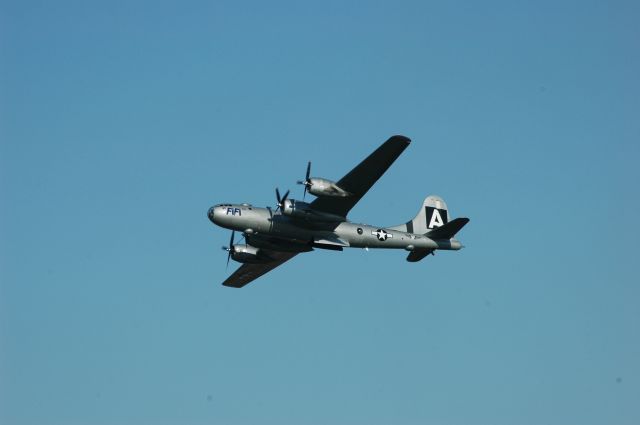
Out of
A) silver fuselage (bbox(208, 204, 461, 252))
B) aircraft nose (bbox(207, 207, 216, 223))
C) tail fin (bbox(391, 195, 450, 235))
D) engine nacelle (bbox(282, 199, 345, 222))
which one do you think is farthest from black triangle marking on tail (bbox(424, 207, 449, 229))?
aircraft nose (bbox(207, 207, 216, 223))

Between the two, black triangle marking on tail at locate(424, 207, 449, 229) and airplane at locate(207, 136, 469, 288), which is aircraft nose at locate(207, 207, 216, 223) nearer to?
airplane at locate(207, 136, 469, 288)

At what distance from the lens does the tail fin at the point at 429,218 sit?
2525 inches

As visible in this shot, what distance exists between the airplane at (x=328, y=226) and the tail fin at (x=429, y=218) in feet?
0.26

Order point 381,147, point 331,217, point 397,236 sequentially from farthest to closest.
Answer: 1. point 397,236
2. point 331,217
3. point 381,147

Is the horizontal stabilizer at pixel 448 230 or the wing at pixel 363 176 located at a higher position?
the wing at pixel 363 176

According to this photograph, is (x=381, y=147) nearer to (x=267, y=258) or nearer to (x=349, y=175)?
(x=349, y=175)

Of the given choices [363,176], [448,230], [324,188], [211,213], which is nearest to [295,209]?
[324,188]

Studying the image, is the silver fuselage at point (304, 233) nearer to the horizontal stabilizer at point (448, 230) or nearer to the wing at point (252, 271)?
the horizontal stabilizer at point (448, 230)

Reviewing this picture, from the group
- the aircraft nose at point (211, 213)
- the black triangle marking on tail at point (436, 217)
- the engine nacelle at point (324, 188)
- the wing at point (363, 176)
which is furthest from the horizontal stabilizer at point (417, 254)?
the aircraft nose at point (211, 213)

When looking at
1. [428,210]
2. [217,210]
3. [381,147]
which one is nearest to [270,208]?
[217,210]

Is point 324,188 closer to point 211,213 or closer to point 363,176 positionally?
point 363,176

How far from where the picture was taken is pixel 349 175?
55719 mm

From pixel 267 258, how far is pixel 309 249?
5234 mm

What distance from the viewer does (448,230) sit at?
62281 millimetres
